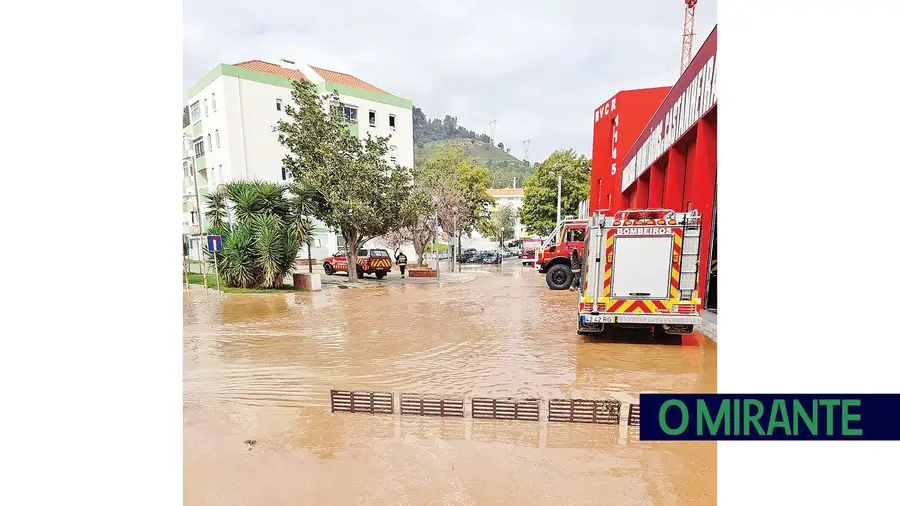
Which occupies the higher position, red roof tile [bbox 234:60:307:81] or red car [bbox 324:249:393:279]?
red roof tile [bbox 234:60:307:81]

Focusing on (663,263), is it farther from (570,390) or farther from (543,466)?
(543,466)

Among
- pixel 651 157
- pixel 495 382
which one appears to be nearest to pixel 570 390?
pixel 495 382

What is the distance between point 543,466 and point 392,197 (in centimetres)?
1522

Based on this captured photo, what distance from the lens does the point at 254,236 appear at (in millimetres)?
14898

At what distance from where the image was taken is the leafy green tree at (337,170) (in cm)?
1656

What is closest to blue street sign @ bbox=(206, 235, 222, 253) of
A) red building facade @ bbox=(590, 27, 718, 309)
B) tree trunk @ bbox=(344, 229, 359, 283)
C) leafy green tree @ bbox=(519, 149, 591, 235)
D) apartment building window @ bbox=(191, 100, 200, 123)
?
tree trunk @ bbox=(344, 229, 359, 283)

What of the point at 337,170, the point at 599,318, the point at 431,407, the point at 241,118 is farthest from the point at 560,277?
the point at 241,118

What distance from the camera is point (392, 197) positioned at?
1758 centimetres

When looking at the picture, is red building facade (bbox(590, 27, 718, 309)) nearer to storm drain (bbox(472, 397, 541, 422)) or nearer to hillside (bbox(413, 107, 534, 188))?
storm drain (bbox(472, 397, 541, 422))

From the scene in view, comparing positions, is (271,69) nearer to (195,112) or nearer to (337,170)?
(195,112)

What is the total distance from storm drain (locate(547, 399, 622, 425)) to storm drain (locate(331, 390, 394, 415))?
65.3 inches

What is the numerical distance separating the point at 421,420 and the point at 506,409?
864 millimetres

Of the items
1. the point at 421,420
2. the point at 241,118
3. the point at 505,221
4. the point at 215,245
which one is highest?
the point at 241,118

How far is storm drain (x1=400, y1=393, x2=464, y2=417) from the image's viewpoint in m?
4.21
